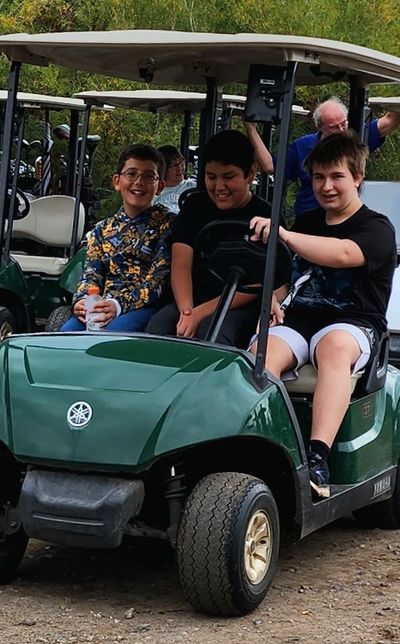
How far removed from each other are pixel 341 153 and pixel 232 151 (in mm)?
490

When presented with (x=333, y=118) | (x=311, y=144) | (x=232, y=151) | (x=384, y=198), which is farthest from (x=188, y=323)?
(x=384, y=198)

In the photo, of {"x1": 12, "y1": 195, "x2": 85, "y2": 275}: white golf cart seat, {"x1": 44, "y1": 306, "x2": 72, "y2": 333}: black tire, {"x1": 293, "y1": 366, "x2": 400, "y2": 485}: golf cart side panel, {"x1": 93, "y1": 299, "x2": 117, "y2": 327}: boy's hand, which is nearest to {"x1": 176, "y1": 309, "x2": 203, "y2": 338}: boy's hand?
{"x1": 93, "y1": 299, "x2": 117, "y2": 327}: boy's hand

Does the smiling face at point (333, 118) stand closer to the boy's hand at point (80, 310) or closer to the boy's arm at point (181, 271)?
the boy's arm at point (181, 271)

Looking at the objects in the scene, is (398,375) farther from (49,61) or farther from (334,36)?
(334,36)

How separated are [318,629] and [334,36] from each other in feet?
30.1

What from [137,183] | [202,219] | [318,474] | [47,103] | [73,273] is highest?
[47,103]

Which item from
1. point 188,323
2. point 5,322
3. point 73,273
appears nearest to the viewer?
point 188,323

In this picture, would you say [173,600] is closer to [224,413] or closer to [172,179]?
[224,413]

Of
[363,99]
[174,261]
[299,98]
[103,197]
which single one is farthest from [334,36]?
[174,261]

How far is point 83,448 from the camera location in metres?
3.79

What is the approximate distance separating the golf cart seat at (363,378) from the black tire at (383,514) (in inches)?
22.5

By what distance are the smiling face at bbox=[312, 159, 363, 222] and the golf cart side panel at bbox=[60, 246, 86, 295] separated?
12.4 ft

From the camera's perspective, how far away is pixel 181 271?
497 cm

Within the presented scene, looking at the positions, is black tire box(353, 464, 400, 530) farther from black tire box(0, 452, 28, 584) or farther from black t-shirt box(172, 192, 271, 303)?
black tire box(0, 452, 28, 584)
